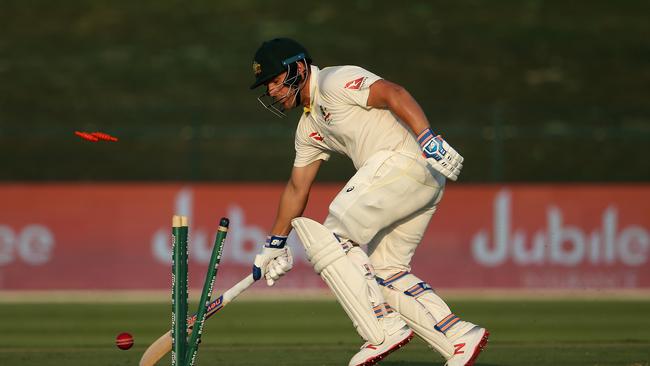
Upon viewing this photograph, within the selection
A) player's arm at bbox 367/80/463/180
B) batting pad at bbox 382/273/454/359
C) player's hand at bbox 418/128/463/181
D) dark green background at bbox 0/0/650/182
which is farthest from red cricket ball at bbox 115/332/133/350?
dark green background at bbox 0/0/650/182

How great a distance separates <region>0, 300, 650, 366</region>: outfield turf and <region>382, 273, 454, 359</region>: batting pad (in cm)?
101

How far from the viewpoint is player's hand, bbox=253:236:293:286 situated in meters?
6.02

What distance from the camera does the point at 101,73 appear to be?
22.8 m

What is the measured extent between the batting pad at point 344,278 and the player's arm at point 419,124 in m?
0.67

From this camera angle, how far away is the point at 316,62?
22406 mm

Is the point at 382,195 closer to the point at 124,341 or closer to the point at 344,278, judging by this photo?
the point at 344,278

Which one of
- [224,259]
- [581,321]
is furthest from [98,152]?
[581,321]

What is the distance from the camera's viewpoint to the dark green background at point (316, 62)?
19781 mm

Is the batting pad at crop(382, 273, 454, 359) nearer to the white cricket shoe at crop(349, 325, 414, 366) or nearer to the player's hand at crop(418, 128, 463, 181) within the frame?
the white cricket shoe at crop(349, 325, 414, 366)

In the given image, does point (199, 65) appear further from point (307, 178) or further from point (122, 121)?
point (307, 178)

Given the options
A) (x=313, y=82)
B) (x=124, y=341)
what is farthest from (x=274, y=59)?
(x=124, y=341)

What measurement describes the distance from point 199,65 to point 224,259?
11.1 metres

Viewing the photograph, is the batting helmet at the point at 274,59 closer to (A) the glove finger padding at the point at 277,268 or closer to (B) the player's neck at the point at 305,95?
(B) the player's neck at the point at 305,95

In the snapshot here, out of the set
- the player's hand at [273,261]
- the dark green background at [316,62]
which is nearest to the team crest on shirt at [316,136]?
the player's hand at [273,261]
